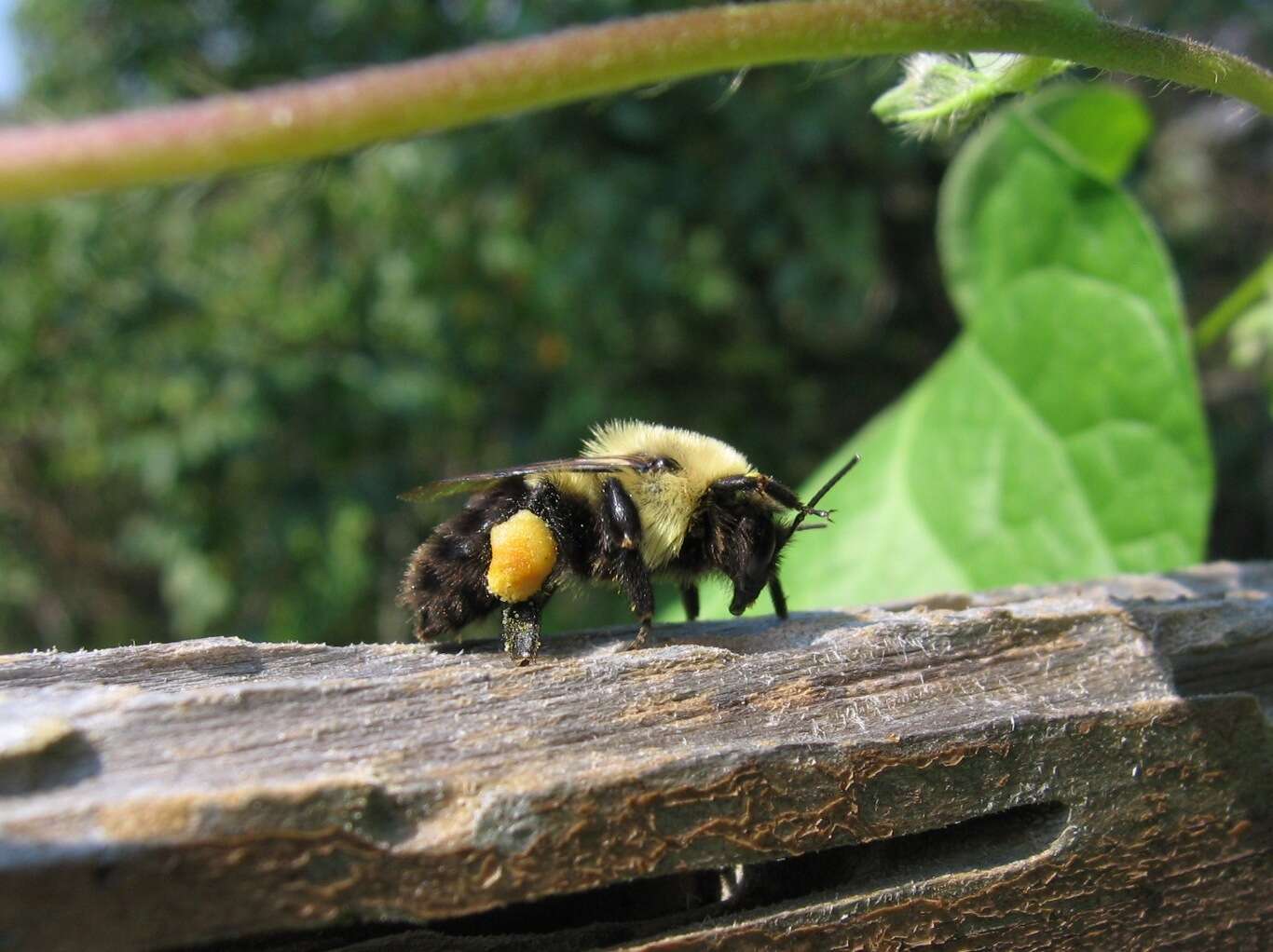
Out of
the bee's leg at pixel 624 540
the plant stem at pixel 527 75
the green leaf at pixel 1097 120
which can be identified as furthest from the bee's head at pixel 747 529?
the green leaf at pixel 1097 120

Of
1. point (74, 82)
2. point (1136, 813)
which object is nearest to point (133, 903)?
point (1136, 813)

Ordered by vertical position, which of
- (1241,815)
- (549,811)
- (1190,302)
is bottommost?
(1241,815)

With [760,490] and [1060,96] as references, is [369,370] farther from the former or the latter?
[760,490]

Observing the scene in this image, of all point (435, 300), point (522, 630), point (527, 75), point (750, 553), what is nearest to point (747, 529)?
point (750, 553)

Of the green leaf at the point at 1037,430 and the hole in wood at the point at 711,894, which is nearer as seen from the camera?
the hole in wood at the point at 711,894

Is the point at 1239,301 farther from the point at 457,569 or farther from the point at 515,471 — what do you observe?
the point at 457,569

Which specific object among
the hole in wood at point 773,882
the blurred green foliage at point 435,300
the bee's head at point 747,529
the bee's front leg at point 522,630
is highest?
the blurred green foliage at point 435,300

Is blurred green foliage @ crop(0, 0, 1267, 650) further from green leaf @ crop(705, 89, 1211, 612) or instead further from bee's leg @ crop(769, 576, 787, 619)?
bee's leg @ crop(769, 576, 787, 619)

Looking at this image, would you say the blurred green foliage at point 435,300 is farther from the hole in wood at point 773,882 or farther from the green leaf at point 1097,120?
the hole in wood at point 773,882
